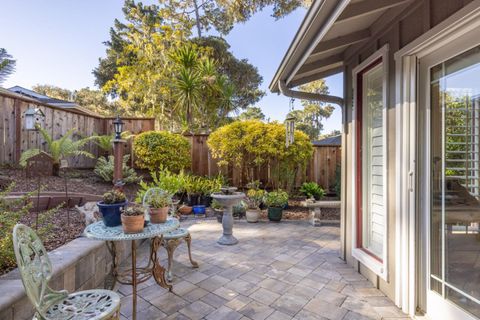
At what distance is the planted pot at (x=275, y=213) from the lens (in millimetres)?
4856

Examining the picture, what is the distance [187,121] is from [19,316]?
6.46 m

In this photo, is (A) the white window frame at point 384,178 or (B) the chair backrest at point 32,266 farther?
(A) the white window frame at point 384,178

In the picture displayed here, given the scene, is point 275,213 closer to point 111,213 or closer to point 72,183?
point 111,213

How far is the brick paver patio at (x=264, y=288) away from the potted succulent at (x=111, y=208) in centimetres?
67

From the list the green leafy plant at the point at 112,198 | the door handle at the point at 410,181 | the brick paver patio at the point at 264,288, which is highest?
the door handle at the point at 410,181

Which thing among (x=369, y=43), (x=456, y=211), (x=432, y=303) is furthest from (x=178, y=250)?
(x=369, y=43)

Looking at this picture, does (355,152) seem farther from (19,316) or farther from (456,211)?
(19,316)

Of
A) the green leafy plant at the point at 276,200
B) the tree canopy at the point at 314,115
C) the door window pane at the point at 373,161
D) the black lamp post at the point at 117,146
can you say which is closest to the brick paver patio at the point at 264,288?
the door window pane at the point at 373,161

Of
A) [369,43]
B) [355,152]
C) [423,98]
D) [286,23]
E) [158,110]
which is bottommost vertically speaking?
[355,152]

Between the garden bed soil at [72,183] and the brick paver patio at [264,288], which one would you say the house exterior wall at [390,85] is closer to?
the brick paver patio at [264,288]

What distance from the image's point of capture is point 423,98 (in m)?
1.88

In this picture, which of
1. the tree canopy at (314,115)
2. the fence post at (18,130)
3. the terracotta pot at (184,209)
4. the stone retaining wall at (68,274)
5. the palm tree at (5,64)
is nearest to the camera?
the stone retaining wall at (68,274)

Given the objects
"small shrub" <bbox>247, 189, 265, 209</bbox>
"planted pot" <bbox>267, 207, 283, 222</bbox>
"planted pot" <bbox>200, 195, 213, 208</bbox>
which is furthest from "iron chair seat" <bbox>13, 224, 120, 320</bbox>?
"planted pot" <bbox>200, 195, 213, 208</bbox>

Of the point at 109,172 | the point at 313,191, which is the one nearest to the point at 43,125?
the point at 109,172
